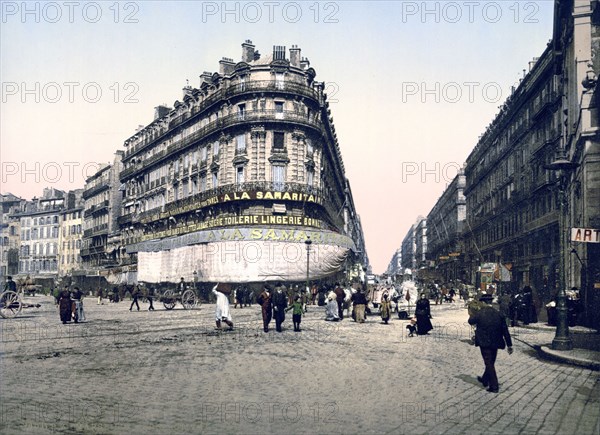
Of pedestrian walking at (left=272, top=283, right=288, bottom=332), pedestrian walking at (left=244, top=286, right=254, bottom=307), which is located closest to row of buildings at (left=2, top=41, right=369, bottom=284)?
pedestrian walking at (left=244, top=286, right=254, bottom=307)

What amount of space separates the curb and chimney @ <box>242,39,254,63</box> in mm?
42349

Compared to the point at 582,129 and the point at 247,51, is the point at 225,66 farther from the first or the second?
the point at 582,129

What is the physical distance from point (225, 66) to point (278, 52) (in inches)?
263

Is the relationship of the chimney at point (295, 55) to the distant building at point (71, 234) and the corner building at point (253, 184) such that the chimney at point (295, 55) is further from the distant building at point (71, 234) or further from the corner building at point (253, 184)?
the distant building at point (71, 234)

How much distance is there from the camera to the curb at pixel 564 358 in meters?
11.3

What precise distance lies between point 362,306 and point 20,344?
42.8ft

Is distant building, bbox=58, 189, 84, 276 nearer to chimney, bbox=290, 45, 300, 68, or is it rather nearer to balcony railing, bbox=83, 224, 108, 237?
balcony railing, bbox=83, 224, 108, 237

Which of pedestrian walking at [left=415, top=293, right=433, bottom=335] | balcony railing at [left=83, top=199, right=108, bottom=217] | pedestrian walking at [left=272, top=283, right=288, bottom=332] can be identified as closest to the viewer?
pedestrian walking at [left=415, top=293, right=433, bottom=335]

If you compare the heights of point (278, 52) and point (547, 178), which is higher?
point (278, 52)

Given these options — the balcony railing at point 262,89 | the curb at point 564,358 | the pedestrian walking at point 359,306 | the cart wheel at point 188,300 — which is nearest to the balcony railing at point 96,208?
the balcony railing at point 262,89

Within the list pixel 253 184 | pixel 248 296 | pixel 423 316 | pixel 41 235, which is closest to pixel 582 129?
pixel 423 316

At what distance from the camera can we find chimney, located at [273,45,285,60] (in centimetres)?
4715

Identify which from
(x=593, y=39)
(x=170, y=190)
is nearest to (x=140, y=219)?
(x=170, y=190)

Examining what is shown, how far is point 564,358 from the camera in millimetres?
12188
